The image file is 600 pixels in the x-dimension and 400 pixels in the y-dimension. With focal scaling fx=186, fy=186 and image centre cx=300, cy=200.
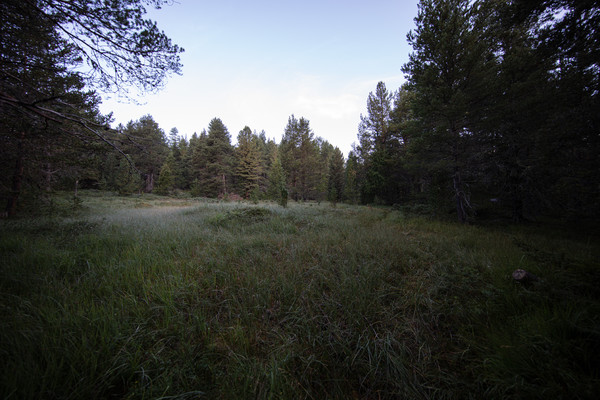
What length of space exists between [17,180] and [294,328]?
11.4 meters

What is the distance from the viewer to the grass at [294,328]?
1480 mm

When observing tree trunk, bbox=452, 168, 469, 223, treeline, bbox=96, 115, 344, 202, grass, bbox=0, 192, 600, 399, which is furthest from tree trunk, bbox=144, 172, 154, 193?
tree trunk, bbox=452, 168, 469, 223

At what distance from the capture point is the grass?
58.3 inches

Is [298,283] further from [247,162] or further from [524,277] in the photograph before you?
[247,162]

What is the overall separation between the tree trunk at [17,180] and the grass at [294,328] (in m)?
4.51

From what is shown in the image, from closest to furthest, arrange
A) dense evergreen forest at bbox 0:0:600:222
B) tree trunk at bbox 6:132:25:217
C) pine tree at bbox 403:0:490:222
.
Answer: dense evergreen forest at bbox 0:0:600:222 → tree trunk at bbox 6:132:25:217 → pine tree at bbox 403:0:490:222

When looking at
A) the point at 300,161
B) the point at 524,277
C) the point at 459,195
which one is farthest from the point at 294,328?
the point at 300,161

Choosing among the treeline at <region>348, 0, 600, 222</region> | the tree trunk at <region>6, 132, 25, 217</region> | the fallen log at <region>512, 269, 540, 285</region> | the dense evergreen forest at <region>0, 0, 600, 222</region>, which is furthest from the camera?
the tree trunk at <region>6, 132, 25, 217</region>

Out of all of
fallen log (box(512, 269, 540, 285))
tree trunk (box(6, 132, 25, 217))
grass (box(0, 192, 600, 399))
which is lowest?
grass (box(0, 192, 600, 399))

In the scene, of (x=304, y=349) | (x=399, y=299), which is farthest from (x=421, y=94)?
(x=304, y=349)

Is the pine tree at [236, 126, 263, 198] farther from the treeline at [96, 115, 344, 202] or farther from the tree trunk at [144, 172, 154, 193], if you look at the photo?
the tree trunk at [144, 172, 154, 193]

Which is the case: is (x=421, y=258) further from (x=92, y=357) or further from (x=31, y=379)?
(x=31, y=379)

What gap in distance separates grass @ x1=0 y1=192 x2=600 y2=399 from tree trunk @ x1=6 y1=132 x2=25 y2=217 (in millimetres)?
4505

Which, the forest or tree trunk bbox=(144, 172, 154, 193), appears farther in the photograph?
tree trunk bbox=(144, 172, 154, 193)
